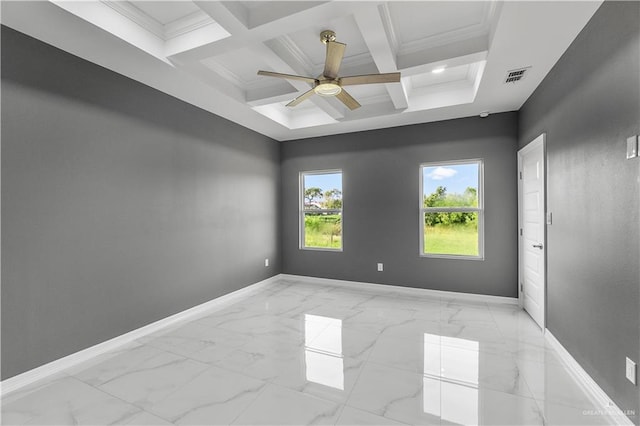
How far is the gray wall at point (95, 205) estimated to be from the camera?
7.32ft

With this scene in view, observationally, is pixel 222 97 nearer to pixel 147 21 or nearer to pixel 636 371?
pixel 147 21

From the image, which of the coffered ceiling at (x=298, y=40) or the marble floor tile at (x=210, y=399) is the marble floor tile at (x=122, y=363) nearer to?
the marble floor tile at (x=210, y=399)

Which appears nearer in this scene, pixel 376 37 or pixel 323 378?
pixel 323 378

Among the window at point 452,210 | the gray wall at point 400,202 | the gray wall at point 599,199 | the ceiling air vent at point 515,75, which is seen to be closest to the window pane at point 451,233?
the window at point 452,210

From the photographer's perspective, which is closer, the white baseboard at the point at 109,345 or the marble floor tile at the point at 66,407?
the marble floor tile at the point at 66,407

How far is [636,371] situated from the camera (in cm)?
164

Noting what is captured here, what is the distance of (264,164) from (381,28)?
11.0 feet

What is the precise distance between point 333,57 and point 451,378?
273 centimetres

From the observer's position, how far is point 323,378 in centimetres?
229

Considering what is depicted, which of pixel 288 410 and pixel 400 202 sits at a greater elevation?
pixel 400 202

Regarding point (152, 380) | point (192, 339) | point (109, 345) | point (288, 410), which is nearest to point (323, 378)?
point (288, 410)

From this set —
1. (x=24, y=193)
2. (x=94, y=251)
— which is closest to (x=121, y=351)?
(x=94, y=251)

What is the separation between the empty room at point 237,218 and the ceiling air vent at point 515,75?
0.08ft

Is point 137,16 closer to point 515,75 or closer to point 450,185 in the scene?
point 515,75
